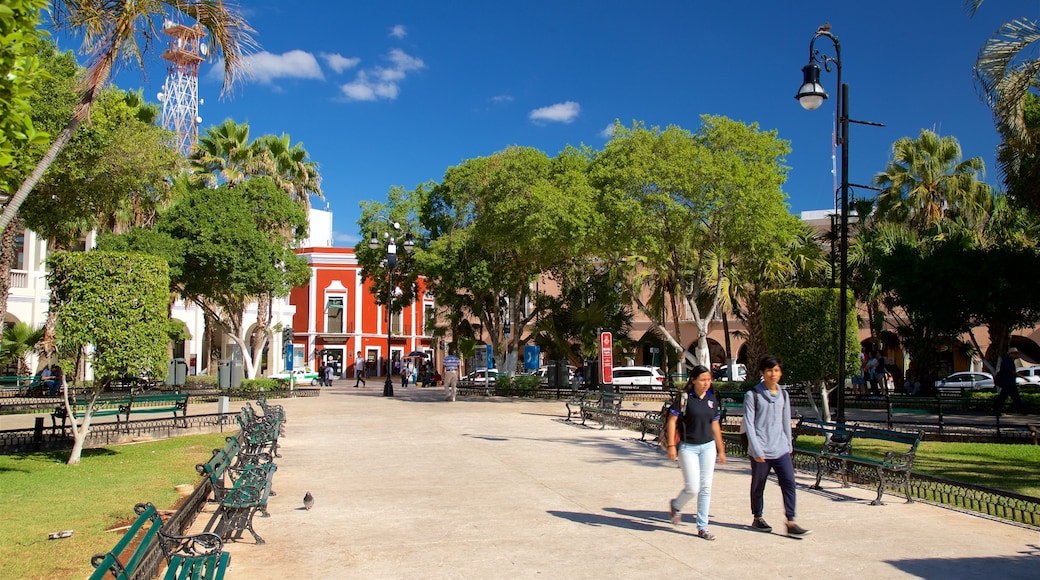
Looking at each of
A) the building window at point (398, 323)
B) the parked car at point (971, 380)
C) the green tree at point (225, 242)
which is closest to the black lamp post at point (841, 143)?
the green tree at point (225, 242)

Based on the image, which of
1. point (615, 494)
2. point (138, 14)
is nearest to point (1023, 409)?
point (615, 494)

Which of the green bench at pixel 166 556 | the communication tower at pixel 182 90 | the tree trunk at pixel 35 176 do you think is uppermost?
the communication tower at pixel 182 90

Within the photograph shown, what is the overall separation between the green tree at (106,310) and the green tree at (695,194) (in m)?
13.3

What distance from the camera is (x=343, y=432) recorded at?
1609 centimetres

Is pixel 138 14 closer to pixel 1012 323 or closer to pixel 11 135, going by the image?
pixel 11 135

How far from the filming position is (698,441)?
6859 mm

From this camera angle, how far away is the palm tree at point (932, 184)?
26953mm

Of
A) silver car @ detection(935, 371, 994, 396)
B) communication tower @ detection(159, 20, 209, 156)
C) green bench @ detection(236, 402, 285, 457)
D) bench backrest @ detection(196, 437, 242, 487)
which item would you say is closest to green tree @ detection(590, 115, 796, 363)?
green bench @ detection(236, 402, 285, 457)

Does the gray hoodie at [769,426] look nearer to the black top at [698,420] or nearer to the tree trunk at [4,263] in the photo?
the black top at [698,420]

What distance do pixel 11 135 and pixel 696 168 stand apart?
19021mm

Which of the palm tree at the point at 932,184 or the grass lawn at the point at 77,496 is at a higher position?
the palm tree at the point at 932,184

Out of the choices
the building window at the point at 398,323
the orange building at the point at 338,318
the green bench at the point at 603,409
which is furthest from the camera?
the building window at the point at 398,323

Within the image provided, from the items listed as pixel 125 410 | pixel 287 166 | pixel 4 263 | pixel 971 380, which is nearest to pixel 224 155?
pixel 287 166

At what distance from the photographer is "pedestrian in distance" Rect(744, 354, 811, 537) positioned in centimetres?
683
